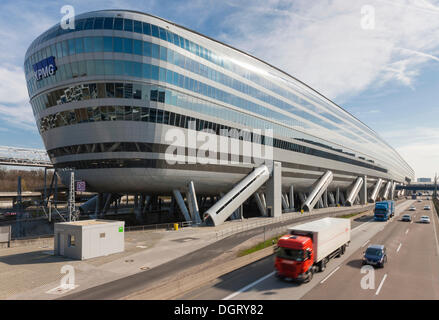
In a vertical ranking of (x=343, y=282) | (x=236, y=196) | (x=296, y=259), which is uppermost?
(x=236, y=196)

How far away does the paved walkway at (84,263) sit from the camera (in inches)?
671

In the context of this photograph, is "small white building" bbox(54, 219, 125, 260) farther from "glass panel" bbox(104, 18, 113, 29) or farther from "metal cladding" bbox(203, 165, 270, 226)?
"glass panel" bbox(104, 18, 113, 29)

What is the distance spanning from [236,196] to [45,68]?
32802 millimetres

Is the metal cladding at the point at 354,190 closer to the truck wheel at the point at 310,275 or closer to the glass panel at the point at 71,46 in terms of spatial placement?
the truck wheel at the point at 310,275

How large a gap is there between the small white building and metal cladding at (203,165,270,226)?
1780 centimetres

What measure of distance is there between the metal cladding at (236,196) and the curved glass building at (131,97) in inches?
79.3

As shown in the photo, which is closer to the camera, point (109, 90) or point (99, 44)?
point (99, 44)

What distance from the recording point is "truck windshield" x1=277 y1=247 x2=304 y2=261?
1673 centimetres

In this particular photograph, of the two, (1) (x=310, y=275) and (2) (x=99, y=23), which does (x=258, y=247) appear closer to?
(1) (x=310, y=275)

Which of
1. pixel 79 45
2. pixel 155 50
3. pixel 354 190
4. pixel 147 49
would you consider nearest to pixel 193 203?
pixel 155 50

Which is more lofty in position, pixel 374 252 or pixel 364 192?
pixel 374 252

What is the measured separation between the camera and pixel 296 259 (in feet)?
54.9

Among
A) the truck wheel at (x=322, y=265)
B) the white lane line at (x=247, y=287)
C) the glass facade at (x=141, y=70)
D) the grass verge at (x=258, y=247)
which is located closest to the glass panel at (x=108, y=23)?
the glass facade at (x=141, y=70)

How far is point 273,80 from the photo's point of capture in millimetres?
59594
